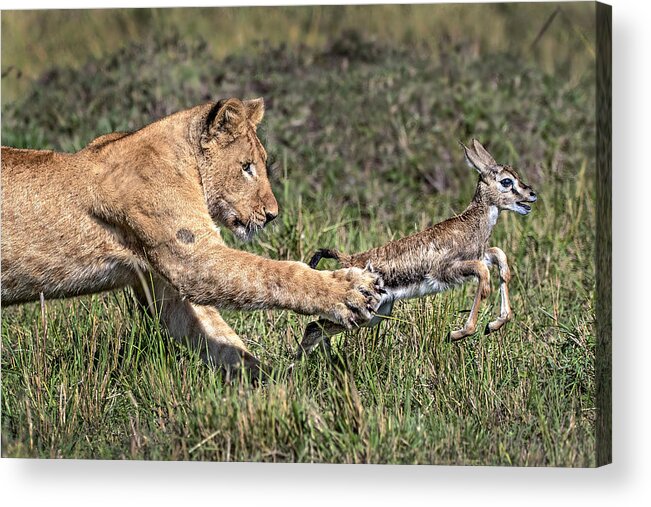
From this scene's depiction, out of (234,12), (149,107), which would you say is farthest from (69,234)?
(149,107)

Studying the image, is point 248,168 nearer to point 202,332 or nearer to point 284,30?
point 202,332

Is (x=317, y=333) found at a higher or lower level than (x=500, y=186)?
lower

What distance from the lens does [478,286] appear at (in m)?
6.64

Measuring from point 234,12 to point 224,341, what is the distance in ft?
8.09

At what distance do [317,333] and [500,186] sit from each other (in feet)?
3.70

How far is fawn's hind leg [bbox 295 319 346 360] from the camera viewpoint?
22.5 feet

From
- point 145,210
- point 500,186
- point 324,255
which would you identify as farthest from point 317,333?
point 500,186

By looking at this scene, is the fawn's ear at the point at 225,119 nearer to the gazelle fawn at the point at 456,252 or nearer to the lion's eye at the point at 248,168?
the lion's eye at the point at 248,168

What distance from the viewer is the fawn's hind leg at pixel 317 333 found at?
22.5 feet

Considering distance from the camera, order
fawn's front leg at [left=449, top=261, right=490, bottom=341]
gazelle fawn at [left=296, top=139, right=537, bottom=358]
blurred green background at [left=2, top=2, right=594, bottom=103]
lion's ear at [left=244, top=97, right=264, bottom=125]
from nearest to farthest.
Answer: fawn's front leg at [left=449, top=261, right=490, bottom=341]
gazelle fawn at [left=296, top=139, right=537, bottom=358]
lion's ear at [left=244, top=97, right=264, bottom=125]
blurred green background at [left=2, top=2, right=594, bottom=103]

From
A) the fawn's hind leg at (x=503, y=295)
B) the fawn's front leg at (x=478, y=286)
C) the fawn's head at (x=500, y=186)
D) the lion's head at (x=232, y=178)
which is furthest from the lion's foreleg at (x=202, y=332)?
the fawn's head at (x=500, y=186)

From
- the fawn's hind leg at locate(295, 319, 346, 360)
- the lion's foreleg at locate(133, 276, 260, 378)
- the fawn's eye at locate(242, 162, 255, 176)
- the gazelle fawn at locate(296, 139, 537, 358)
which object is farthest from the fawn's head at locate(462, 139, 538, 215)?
the lion's foreleg at locate(133, 276, 260, 378)

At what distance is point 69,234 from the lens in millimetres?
7027

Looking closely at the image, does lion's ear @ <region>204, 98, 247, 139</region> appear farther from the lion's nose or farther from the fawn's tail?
the fawn's tail
